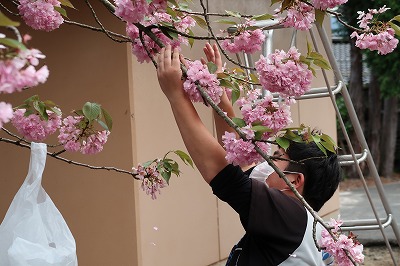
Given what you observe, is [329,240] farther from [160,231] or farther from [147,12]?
[160,231]

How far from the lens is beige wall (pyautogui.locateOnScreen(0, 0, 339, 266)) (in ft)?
15.1

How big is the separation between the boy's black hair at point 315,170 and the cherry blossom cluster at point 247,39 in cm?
33

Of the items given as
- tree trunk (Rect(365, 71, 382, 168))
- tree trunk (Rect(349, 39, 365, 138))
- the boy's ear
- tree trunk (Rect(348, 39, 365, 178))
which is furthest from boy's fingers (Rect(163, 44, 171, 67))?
tree trunk (Rect(365, 71, 382, 168))

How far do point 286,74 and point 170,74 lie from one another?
30cm

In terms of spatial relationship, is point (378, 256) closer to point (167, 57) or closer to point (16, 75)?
point (167, 57)

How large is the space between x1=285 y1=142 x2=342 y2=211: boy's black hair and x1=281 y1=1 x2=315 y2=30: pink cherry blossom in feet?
1.35

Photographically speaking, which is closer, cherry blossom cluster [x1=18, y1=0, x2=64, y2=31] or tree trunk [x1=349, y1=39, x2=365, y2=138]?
cherry blossom cluster [x1=18, y1=0, x2=64, y2=31]

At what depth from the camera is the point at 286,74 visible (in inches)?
81.2

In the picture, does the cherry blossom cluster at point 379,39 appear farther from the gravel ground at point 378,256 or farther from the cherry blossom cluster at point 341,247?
the gravel ground at point 378,256

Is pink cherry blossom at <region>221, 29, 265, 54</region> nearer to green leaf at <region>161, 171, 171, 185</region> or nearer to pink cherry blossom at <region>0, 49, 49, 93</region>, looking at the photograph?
green leaf at <region>161, 171, 171, 185</region>

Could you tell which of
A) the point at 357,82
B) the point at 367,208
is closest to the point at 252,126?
the point at 367,208

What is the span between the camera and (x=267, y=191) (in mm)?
2193

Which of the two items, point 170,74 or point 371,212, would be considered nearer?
point 170,74

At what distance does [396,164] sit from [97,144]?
47.2 ft
